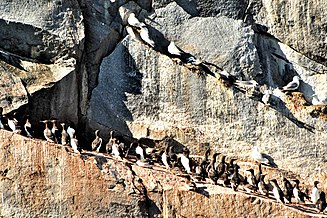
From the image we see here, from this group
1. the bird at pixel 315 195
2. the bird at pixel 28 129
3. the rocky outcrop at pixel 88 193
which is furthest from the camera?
the bird at pixel 315 195

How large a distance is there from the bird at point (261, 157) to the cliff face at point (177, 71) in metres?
0.19

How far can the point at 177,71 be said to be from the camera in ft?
121

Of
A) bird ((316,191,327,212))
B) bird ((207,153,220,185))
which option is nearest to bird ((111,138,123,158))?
bird ((207,153,220,185))

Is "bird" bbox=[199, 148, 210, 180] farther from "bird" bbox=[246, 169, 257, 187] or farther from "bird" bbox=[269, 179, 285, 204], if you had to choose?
"bird" bbox=[269, 179, 285, 204]

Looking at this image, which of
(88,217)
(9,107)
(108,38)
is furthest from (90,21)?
(88,217)

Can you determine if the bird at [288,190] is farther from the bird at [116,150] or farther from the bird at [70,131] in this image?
the bird at [70,131]

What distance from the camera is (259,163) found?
36.4 metres

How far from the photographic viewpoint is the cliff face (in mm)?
36188

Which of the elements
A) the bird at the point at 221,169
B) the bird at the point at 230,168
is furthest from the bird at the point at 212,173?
the bird at the point at 230,168

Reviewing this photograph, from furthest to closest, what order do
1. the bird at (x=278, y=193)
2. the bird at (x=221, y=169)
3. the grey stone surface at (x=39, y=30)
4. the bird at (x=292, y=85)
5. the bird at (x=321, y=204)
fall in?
the bird at (x=292, y=85), the grey stone surface at (x=39, y=30), the bird at (x=221, y=169), the bird at (x=278, y=193), the bird at (x=321, y=204)

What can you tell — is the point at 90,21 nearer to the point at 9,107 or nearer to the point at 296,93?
the point at 9,107

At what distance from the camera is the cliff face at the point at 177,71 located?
36.2m

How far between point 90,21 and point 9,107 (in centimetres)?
386

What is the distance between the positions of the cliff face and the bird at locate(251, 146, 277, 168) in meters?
0.19
